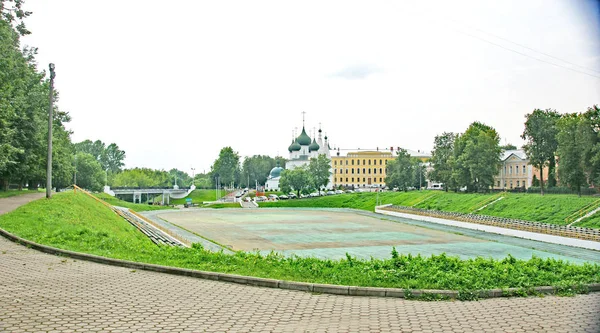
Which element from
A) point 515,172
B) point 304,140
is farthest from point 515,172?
point 304,140

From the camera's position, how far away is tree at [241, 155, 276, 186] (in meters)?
128

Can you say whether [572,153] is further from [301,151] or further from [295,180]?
[301,151]

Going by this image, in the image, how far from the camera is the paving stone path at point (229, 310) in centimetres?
746

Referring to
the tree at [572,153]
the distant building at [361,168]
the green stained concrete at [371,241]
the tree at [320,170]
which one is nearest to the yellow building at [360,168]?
the distant building at [361,168]

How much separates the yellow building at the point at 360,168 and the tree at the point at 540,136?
184ft

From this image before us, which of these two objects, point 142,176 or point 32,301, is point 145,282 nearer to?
point 32,301

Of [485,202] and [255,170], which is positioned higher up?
[255,170]

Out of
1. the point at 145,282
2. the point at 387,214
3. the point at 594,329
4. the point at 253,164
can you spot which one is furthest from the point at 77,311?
the point at 253,164

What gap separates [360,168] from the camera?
4508 inches

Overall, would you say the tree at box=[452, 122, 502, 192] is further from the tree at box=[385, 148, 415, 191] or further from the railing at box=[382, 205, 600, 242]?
the tree at box=[385, 148, 415, 191]

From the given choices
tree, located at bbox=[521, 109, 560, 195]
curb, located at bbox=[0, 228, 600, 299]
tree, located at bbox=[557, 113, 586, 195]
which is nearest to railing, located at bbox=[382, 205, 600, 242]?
tree, located at bbox=[557, 113, 586, 195]

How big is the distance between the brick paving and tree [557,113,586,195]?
127 feet

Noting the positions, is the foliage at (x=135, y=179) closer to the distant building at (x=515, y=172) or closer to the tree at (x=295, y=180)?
the tree at (x=295, y=180)

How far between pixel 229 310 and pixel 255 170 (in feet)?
397
